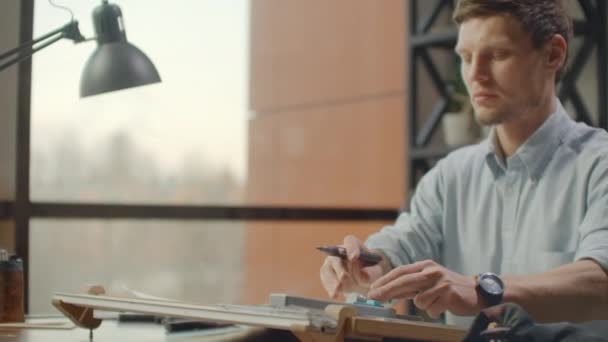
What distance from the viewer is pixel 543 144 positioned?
66.3 inches

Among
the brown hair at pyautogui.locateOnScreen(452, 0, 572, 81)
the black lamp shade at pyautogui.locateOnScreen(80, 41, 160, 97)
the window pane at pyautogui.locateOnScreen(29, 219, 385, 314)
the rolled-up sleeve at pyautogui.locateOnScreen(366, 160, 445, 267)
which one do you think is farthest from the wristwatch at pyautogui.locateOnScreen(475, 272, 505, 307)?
the window pane at pyautogui.locateOnScreen(29, 219, 385, 314)

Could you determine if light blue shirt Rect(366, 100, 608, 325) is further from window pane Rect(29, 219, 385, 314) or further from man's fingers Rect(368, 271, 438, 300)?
window pane Rect(29, 219, 385, 314)

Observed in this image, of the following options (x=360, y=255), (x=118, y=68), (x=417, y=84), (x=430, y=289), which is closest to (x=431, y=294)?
(x=430, y=289)

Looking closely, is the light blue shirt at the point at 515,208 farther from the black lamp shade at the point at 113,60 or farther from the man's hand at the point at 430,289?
the black lamp shade at the point at 113,60

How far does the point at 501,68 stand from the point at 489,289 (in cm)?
48

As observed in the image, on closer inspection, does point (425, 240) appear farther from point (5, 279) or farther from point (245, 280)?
point (245, 280)

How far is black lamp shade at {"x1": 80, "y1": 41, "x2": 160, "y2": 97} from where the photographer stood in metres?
1.77

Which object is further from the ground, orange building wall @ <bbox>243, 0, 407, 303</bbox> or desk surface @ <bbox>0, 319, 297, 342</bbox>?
orange building wall @ <bbox>243, 0, 407, 303</bbox>

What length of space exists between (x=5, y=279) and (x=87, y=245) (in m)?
1.60

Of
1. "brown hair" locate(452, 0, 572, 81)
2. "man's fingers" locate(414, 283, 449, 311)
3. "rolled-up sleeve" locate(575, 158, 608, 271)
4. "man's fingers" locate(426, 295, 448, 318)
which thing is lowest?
"man's fingers" locate(426, 295, 448, 318)

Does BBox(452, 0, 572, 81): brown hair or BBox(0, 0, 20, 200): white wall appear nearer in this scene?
BBox(452, 0, 572, 81): brown hair

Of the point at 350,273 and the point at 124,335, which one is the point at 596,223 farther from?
the point at 124,335

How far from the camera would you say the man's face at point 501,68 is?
1.61 m

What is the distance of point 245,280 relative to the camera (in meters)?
3.96
